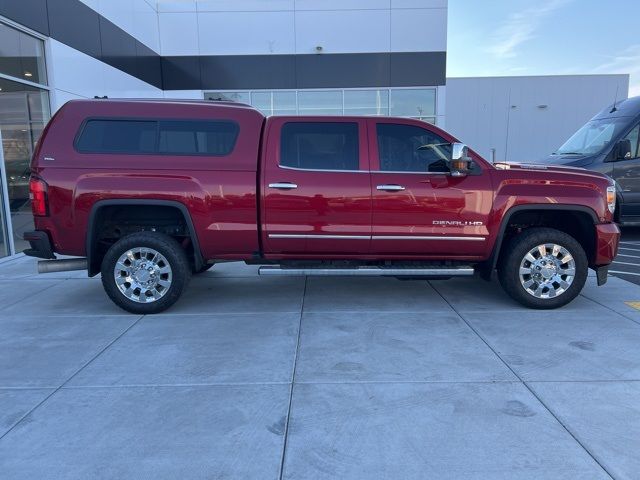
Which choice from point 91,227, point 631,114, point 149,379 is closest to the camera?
point 149,379

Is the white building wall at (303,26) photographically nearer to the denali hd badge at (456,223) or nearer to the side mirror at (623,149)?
the side mirror at (623,149)

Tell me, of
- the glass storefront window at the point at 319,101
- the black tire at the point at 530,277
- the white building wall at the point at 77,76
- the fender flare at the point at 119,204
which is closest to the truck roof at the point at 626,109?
the black tire at the point at 530,277

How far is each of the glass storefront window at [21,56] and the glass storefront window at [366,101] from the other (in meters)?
9.63

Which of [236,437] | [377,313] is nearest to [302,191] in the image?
[377,313]

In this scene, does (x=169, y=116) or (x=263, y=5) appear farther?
(x=263, y=5)

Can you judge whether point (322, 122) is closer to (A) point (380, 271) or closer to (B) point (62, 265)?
(A) point (380, 271)

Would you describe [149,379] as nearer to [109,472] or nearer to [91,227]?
[109,472]

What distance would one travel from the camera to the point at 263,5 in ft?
53.0

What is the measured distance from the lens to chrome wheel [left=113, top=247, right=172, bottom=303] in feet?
17.1

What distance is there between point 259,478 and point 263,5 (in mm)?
16317

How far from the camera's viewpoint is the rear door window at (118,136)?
5125mm

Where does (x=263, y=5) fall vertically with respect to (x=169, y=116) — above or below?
above

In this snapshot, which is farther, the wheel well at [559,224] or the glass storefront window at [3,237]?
the glass storefront window at [3,237]

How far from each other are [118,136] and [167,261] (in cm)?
141
